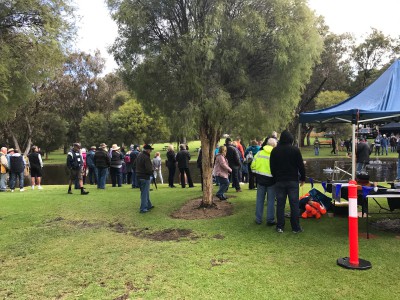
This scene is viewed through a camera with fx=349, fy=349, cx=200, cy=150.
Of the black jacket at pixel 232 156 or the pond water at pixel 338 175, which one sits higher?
the black jacket at pixel 232 156

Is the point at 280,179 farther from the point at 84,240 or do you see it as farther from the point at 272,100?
the point at 84,240

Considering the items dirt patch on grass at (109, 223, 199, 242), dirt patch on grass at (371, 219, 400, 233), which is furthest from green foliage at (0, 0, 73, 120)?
dirt patch on grass at (371, 219, 400, 233)

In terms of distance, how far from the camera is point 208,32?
26.0 feet

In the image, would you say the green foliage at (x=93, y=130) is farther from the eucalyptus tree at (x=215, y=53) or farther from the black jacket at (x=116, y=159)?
the eucalyptus tree at (x=215, y=53)

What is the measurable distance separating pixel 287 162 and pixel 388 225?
258 cm

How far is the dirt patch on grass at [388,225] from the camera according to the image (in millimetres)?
7041

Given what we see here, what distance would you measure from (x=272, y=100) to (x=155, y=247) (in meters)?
4.67

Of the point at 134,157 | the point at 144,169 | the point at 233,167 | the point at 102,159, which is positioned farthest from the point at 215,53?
the point at 134,157

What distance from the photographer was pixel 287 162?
6930 mm

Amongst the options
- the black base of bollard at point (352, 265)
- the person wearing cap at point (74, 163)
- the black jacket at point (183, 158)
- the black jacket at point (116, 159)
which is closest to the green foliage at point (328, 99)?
the black jacket at point (183, 158)

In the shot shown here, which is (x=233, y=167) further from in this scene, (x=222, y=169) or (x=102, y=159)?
(x=102, y=159)

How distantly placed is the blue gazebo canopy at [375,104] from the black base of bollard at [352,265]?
9.07ft

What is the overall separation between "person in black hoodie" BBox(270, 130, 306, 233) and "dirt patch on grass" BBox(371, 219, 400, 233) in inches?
66.9

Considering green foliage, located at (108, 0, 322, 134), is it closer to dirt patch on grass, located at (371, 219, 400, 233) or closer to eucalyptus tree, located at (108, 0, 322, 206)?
eucalyptus tree, located at (108, 0, 322, 206)
